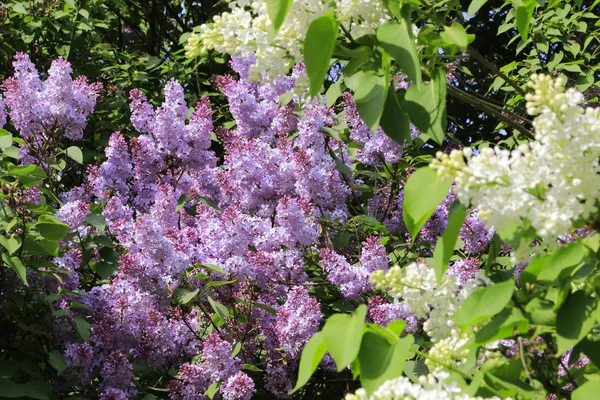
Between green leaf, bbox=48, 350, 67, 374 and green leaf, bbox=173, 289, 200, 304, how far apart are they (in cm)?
46

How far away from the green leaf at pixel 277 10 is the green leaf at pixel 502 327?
0.62 m

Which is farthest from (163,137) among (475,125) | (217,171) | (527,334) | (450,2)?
(475,125)

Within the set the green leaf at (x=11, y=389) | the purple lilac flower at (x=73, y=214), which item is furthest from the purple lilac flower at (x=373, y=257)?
→ the green leaf at (x=11, y=389)

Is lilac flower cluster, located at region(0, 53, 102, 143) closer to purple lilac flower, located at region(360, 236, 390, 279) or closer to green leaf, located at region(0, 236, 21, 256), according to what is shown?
green leaf, located at region(0, 236, 21, 256)

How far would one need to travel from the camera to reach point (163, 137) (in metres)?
3.74

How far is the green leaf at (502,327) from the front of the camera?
52.6 inches

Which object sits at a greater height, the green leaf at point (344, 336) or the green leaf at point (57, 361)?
the green leaf at point (344, 336)

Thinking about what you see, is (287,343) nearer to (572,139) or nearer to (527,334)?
(527,334)

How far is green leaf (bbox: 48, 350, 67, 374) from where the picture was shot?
9.64ft

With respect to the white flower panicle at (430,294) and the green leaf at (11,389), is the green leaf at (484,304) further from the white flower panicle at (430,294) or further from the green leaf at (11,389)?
the green leaf at (11,389)

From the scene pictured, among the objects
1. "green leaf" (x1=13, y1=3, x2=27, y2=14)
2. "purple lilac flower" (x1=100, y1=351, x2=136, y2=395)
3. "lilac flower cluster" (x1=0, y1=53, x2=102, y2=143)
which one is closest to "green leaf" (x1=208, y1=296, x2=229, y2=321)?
"purple lilac flower" (x1=100, y1=351, x2=136, y2=395)

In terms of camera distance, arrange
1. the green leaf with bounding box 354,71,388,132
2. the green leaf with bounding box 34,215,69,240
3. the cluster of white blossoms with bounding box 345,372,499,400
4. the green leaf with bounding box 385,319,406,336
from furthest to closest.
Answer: the green leaf with bounding box 34,215,69,240, the green leaf with bounding box 354,71,388,132, the green leaf with bounding box 385,319,406,336, the cluster of white blossoms with bounding box 345,372,499,400

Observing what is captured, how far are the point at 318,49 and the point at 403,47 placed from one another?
0.50ft

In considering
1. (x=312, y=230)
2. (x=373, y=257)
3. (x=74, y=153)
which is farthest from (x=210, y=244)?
(x=74, y=153)
